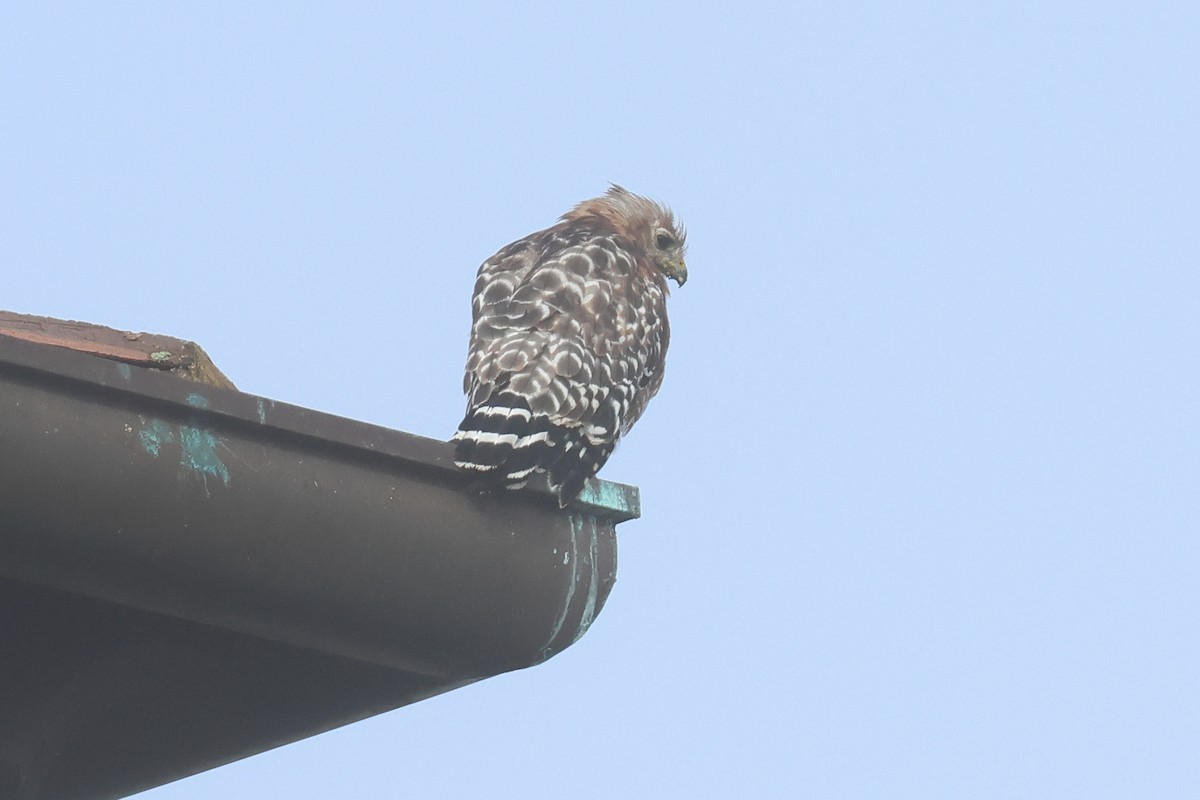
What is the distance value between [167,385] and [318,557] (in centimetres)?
35

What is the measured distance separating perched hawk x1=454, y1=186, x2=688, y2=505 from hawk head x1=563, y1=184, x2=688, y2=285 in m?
0.15

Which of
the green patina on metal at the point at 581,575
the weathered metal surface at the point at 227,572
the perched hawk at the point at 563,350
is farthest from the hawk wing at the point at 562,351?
the weathered metal surface at the point at 227,572

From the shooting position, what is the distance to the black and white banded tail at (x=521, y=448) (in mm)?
3047

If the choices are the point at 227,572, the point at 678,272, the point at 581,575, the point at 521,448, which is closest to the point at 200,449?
the point at 227,572

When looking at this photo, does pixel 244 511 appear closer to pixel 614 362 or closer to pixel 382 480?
pixel 382 480

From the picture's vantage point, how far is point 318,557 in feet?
8.71

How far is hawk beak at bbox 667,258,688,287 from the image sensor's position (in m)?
7.55

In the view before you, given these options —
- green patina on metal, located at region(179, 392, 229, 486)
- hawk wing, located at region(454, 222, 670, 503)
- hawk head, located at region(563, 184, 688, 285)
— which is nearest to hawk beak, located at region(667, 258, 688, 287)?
hawk head, located at region(563, 184, 688, 285)

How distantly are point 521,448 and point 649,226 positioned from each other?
4.02 m

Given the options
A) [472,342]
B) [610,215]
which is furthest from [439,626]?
[610,215]

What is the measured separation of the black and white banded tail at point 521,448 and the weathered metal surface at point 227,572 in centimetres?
6

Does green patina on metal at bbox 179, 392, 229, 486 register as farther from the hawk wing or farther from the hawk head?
the hawk head

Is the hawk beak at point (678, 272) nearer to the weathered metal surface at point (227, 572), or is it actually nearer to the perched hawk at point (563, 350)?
the perched hawk at point (563, 350)

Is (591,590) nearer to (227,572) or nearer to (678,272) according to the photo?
(227,572)
